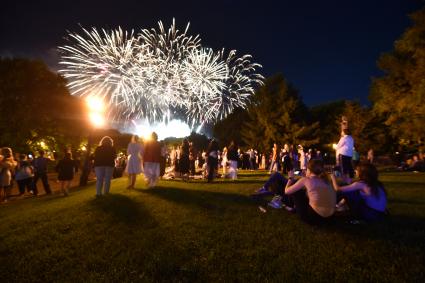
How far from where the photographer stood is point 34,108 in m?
42.2

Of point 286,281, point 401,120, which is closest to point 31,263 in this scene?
point 286,281

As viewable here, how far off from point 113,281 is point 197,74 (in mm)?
21030

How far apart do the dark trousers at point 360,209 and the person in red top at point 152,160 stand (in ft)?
28.8

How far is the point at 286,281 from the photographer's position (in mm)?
4117

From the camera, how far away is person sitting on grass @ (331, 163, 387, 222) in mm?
6589

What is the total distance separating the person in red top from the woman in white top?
323 inches

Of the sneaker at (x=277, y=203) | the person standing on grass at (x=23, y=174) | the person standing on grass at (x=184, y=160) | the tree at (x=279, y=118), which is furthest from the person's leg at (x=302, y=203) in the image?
the tree at (x=279, y=118)

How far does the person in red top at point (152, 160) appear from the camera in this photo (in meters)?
14.0

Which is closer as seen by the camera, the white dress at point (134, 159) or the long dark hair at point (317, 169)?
the long dark hair at point (317, 169)

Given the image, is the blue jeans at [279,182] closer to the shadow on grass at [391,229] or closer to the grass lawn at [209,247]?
the grass lawn at [209,247]

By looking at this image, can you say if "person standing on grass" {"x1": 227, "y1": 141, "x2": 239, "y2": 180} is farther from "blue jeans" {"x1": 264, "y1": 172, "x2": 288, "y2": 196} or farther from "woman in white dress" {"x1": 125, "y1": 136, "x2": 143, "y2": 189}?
"blue jeans" {"x1": 264, "y1": 172, "x2": 288, "y2": 196}

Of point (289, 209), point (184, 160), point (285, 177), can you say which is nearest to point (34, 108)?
point (184, 160)

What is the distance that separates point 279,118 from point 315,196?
52.2 metres

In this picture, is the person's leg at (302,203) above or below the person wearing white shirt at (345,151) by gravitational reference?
below
